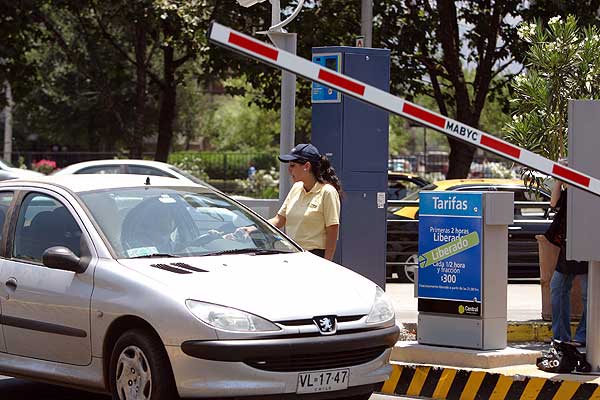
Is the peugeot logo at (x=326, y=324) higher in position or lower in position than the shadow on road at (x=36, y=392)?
higher

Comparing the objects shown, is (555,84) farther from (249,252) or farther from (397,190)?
(397,190)

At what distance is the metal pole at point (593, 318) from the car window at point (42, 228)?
348cm

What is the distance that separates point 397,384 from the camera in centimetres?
Answer: 884

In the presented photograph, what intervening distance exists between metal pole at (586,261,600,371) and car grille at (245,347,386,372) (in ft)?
6.44

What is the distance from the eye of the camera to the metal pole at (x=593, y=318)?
324 inches

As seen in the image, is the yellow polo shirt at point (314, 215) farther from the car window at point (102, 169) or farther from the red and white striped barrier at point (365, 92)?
the car window at point (102, 169)

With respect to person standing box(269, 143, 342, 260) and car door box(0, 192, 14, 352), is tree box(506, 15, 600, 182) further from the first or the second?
car door box(0, 192, 14, 352)

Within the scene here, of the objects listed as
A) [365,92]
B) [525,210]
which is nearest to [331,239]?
[365,92]

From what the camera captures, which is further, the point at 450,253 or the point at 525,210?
the point at 525,210

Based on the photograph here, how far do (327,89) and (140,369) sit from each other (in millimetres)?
4510

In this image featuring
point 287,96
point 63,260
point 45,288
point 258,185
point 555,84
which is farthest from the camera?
point 258,185

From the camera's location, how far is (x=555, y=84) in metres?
10.7

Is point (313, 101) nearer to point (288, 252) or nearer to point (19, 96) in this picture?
point (288, 252)

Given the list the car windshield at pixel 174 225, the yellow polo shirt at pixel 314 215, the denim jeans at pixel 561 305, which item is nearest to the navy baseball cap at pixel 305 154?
the yellow polo shirt at pixel 314 215
